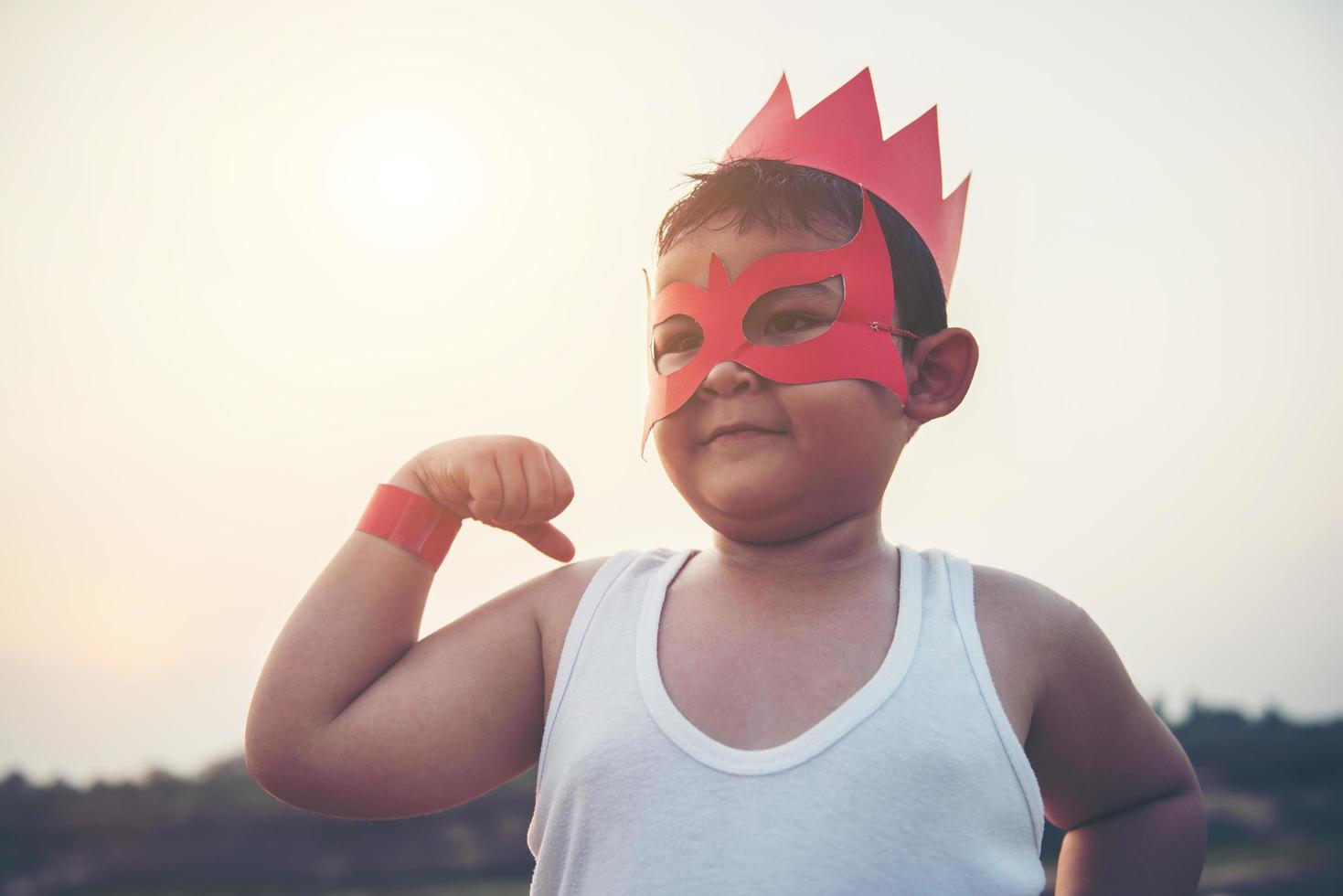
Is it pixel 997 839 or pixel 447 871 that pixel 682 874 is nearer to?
pixel 997 839

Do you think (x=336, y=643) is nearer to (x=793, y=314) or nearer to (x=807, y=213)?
(x=793, y=314)

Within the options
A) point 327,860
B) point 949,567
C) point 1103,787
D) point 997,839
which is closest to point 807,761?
point 997,839

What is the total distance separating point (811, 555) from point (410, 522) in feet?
1.80

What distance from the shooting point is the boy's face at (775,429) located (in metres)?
1.16

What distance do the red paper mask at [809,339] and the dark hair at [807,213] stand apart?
0.19 feet

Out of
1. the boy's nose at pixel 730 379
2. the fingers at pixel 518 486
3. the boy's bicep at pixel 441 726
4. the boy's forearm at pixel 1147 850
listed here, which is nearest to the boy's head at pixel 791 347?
the boy's nose at pixel 730 379

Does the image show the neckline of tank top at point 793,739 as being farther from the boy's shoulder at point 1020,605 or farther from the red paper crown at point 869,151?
the red paper crown at point 869,151

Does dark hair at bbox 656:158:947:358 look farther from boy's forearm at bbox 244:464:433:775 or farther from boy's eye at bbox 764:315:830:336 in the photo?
boy's forearm at bbox 244:464:433:775

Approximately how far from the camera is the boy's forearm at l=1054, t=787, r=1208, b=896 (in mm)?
1243

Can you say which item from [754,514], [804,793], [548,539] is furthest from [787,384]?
[804,793]

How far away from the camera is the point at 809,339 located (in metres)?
1.19

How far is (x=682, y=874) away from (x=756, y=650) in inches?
10.9

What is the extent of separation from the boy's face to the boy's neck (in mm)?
19

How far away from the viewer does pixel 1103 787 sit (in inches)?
49.5
